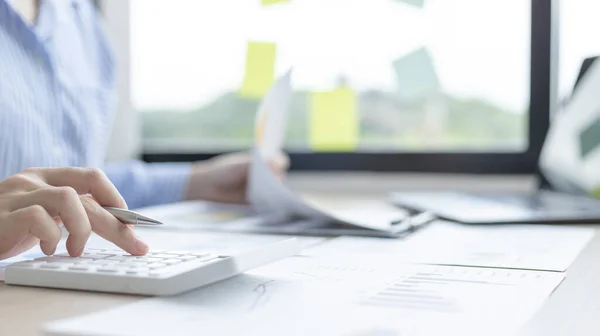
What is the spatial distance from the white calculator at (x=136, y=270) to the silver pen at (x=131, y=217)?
0.02 m

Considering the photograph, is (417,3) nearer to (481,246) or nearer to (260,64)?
(260,64)

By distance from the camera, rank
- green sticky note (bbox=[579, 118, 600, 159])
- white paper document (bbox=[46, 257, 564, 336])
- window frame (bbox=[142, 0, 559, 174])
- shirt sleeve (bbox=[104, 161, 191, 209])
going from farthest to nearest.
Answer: window frame (bbox=[142, 0, 559, 174]) → shirt sleeve (bbox=[104, 161, 191, 209]) → green sticky note (bbox=[579, 118, 600, 159]) → white paper document (bbox=[46, 257, 564, 336])

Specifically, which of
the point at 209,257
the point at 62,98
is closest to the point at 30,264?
the point at 209,257

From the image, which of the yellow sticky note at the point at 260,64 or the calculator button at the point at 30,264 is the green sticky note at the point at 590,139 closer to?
the yellow sticky note at the point at 260,64

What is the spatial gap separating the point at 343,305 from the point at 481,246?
0.31 m

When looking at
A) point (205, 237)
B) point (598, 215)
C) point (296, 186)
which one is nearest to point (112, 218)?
point (205, 237)

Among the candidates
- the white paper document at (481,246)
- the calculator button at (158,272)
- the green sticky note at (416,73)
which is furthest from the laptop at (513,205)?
the calculator button at (158,272)

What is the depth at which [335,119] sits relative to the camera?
62.1 inches

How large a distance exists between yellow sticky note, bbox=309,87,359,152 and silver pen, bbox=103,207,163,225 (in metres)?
1.02

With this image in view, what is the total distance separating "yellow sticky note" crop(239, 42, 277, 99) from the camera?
1.47 meters

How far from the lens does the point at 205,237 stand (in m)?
0.80

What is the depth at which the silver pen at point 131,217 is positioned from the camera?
1.89ft

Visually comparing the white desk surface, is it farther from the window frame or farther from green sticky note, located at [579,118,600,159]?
the window frame

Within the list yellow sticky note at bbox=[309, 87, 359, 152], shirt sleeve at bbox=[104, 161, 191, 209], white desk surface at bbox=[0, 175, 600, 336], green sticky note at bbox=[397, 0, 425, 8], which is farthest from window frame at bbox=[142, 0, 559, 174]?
white desk surface at bbox=[0, 175, 600, 336]
